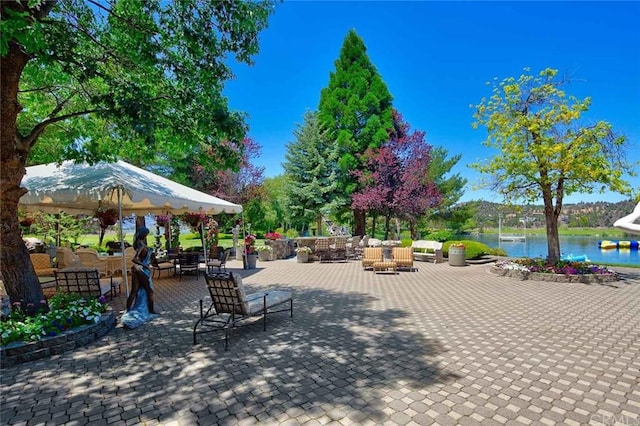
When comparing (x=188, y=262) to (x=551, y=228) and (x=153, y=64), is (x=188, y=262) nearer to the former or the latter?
(x=153, y=64)

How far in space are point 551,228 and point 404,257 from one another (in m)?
4.92

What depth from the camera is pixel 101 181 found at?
21.7ft

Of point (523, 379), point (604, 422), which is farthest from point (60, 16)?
point (604, 422)

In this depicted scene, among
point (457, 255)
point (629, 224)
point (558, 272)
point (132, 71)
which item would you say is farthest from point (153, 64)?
point (457, 255)

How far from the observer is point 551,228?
37.5 ft

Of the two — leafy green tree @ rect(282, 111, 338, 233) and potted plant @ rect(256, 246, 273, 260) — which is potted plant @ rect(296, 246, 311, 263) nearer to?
potted plant @ rect(256, 246, 273, 260)

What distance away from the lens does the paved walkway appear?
3117 millimetres

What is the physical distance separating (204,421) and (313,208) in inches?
785

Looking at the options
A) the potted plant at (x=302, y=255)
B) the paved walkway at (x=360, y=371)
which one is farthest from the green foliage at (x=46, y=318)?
the potted plant at (x=302, y=255)

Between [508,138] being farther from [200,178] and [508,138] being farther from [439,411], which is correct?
[200,178]

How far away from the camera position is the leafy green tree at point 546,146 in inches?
413

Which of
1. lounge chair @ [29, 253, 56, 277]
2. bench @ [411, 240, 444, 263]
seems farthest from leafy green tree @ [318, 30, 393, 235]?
lounge chair @ [29, 253, 56, 277]

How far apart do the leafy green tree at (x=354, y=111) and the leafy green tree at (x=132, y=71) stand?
1617 cm

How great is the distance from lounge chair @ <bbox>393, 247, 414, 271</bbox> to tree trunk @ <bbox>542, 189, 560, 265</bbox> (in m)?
4.34
